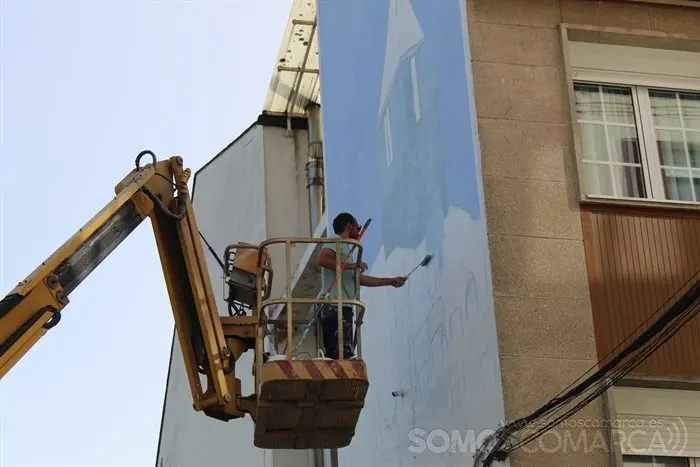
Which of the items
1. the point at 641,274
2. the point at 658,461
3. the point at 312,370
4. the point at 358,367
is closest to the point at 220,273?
the point at 358,367

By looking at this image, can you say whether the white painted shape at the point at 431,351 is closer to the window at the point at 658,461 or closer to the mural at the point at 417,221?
the mural at the point at 417,221

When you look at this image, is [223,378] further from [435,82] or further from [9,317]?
[435,82]

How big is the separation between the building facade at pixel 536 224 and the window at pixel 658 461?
0.02 metres

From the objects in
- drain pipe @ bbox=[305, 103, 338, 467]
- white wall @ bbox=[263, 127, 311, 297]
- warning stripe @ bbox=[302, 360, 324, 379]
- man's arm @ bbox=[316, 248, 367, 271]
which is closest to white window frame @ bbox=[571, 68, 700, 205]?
man's arm @ bbox=[316, 248, 367, 271]

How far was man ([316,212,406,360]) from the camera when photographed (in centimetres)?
1367

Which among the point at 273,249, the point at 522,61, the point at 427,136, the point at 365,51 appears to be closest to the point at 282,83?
the point at 273,249

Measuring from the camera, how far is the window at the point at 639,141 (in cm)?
1448

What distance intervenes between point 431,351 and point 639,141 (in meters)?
3.42

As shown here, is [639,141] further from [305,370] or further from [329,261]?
[305,370]

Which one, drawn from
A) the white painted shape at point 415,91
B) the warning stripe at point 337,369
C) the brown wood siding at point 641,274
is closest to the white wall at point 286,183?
the white painted shape at point 415,91

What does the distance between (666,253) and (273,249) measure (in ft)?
46.8

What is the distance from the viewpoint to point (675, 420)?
13.3 m

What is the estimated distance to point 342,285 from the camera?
46.5ft

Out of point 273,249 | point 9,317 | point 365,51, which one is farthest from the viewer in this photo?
point 273,249
